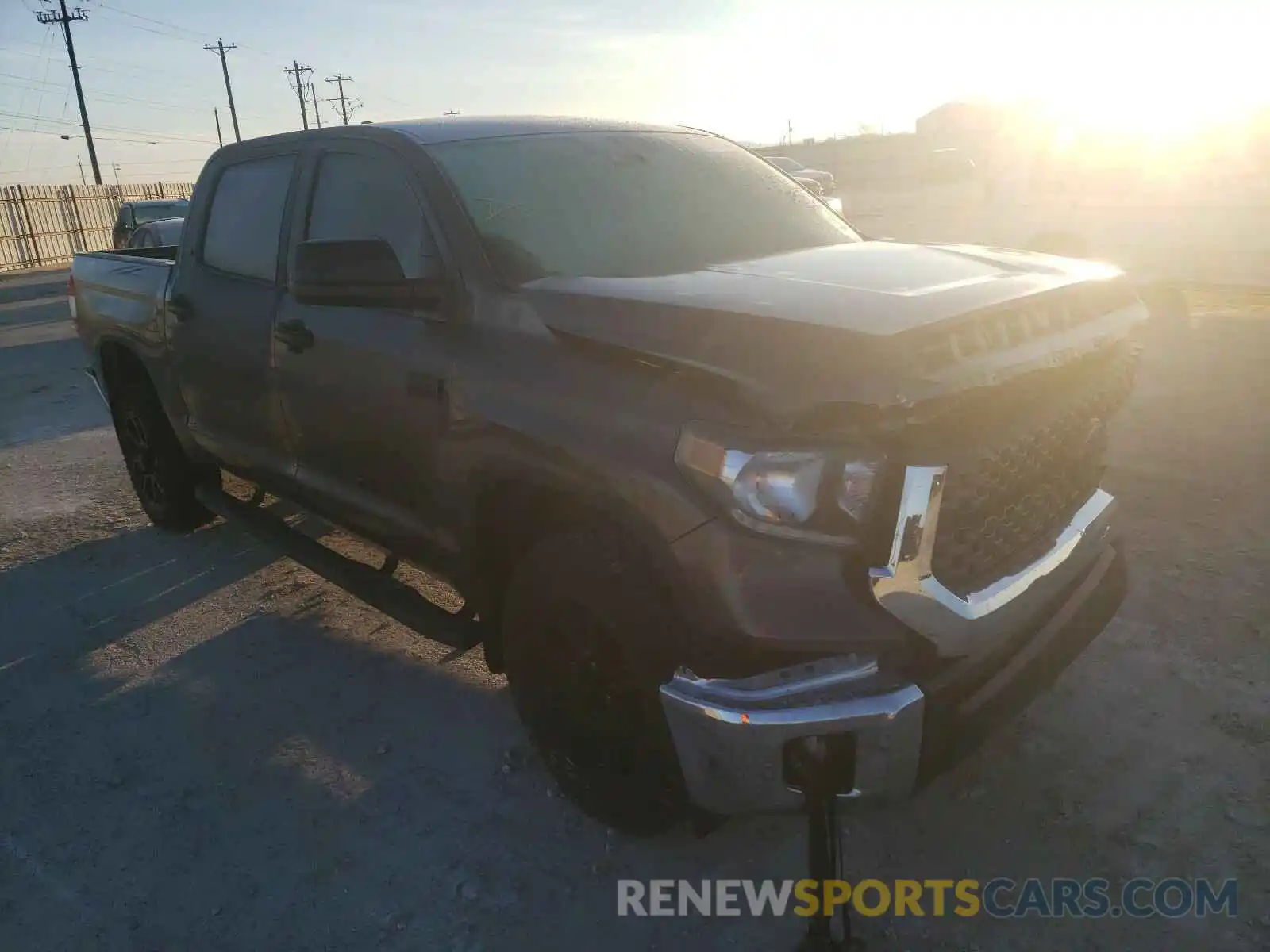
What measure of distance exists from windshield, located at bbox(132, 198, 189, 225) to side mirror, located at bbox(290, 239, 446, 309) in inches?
811

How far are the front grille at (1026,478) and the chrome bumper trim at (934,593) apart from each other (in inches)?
1.7

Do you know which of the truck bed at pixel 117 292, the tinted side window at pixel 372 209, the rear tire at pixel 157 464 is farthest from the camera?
the rear tire at pixel 157 464

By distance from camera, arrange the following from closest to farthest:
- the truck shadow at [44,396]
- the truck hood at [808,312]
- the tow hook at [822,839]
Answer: the truck hood at [808,312] < the tow hook at [822,839] < the truck shadow at [44,396]

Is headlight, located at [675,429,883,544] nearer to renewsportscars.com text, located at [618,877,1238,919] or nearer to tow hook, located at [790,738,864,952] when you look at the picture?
tow hook, located at [790,738,864,952]

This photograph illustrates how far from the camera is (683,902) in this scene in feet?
8.15

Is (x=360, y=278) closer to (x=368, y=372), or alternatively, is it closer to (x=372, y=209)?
(x=368, y=372)

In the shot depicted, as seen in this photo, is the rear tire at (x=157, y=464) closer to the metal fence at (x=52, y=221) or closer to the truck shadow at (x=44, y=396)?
the truck shadow at (x=44, y=396)

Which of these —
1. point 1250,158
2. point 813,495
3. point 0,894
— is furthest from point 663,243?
point 1250,158

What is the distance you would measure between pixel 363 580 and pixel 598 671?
1385 millimetres

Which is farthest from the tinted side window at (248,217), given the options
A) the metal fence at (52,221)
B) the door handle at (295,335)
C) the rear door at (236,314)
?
the metal fence at (52,221)

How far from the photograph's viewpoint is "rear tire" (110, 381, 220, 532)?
489 cm

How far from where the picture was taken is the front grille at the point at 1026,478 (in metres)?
2.09

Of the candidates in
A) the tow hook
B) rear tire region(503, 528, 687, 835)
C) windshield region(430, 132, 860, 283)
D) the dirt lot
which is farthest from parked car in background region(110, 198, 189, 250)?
the tow hook

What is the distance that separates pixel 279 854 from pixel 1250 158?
46.7m
